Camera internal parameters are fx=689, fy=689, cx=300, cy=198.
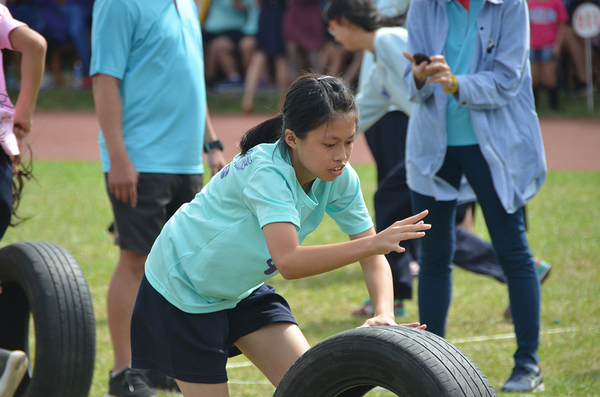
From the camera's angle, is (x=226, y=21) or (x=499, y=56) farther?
(x=226, y=21)

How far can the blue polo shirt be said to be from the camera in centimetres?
307

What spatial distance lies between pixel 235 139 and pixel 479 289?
652 centimetres

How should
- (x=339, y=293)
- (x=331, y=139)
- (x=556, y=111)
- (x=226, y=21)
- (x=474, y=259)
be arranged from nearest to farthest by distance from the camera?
(x=331, y=139) < (x=474, y=259) < (x=339, y=293) < (x=556, y=111) < (x=226, y=21)

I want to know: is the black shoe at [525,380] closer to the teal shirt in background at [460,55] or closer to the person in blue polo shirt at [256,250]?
the teal shirt in background at [460,55]

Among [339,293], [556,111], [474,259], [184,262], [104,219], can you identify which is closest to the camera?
[184,262]

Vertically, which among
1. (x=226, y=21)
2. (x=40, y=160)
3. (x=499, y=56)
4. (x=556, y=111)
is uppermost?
(x=499, y=56)

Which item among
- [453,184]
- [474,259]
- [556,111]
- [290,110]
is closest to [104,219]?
[474,259]

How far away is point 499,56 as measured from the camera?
309 centimetres

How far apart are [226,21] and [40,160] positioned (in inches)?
206

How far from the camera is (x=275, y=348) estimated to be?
2381 millimetres

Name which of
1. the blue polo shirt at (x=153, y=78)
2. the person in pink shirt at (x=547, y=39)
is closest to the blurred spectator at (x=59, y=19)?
the person in pink shirt at (x=547, y=39)

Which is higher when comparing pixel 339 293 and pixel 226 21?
pixel 226 21

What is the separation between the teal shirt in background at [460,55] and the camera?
3.13 metres

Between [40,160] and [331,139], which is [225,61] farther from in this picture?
[331,139]
